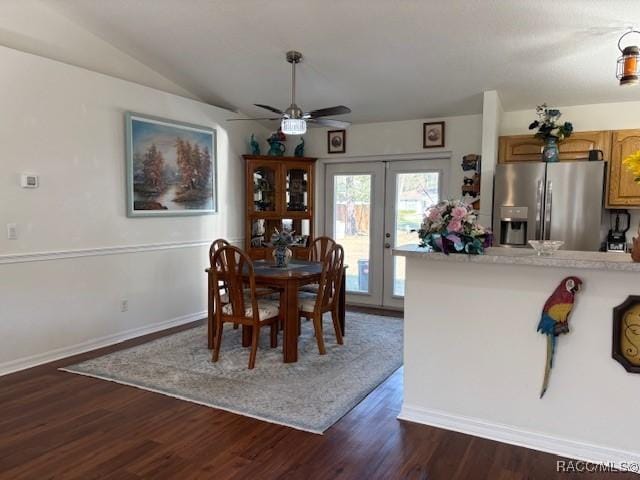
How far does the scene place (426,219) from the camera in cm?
272

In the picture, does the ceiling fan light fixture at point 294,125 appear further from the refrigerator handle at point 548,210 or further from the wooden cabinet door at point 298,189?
the refrigerator handle at point 548,210

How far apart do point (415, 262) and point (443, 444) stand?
1.02 metres

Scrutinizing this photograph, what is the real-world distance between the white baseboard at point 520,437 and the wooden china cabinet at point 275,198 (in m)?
3.29

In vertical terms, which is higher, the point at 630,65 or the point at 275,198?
the point at 630,65

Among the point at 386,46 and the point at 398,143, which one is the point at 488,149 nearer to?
the point at 398,143

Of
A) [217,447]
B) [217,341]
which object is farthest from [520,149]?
[217,447]

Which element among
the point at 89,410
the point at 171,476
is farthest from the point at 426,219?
the point at 89,410

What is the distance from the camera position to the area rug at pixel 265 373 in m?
2.98

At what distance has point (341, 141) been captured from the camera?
6.05 m

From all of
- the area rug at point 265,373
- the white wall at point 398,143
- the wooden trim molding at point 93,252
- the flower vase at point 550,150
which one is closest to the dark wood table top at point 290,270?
the area rug at point 265,373

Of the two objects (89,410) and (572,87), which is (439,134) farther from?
(89,410)

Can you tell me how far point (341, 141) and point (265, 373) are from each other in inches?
137

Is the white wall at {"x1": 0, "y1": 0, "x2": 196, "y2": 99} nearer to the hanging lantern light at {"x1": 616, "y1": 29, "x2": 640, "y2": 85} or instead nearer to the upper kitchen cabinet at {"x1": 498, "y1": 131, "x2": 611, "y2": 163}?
the upper kitchen cabinet at {"x1": 498, "y1": 131, "x2": 611, "y2": 163}

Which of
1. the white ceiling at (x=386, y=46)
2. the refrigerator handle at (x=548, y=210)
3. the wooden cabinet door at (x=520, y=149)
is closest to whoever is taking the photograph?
the white ceiling at (x=386, y=46)
